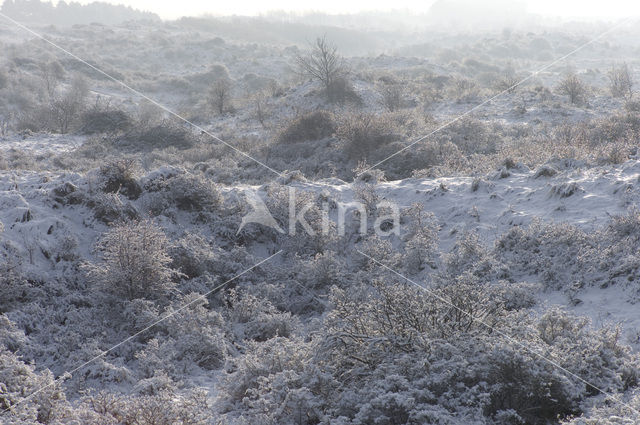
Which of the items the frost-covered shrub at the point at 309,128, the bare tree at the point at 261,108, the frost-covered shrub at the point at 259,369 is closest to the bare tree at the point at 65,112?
the bare tree at the point at 261,108

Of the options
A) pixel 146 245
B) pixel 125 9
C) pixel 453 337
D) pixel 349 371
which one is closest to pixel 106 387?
pixel 146 245

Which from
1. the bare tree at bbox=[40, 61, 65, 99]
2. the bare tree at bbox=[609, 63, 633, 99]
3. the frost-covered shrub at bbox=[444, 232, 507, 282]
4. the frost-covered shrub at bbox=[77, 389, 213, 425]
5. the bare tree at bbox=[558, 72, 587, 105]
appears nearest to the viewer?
the frost-covered shrub at bbox=[77, 389, 213, 425]

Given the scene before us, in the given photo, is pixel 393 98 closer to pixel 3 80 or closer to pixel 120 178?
pixel 120 178

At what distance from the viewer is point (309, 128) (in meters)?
17.8

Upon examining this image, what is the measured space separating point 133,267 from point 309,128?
11.3 meters

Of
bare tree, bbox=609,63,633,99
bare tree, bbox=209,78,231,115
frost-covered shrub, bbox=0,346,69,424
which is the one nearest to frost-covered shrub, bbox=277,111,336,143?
bare tree, bbox=209,78,231,115

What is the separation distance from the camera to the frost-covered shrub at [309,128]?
57.7ft

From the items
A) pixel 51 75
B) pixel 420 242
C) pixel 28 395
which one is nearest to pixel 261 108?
pixel 51 75

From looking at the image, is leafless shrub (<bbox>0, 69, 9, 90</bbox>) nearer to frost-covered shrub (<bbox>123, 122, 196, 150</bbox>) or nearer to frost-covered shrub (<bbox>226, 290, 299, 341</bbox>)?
frost-covered shrub (<bbox>123, 122, 196, 150</bbox>)

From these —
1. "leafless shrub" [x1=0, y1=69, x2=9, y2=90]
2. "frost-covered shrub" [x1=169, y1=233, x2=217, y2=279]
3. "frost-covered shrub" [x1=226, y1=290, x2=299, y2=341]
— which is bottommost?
"frost-covered shrub" [x1=226, y1=290, x2=299, y2=341]

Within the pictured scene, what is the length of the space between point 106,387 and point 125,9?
331 feet

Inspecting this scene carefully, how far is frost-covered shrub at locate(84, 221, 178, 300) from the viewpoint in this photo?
7.38 metres

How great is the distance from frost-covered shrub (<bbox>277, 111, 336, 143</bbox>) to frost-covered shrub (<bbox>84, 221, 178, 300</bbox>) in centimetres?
1045

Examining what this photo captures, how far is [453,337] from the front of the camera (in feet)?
15.6
